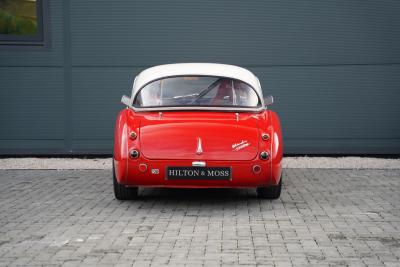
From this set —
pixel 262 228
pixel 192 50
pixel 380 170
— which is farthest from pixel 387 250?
pixel 192 50

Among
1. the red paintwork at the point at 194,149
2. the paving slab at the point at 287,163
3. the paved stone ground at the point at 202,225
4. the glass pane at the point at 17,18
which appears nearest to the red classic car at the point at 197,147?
the red paintwork at the point at 194,149

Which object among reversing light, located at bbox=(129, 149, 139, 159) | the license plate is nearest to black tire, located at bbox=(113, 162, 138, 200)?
reversing light, located at bbox=(129, 149, 139, 159)

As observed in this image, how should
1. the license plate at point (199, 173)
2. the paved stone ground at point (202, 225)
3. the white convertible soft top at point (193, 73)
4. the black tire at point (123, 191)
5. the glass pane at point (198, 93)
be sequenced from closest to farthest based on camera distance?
the paved stone ground at point (202, 225) < the license plate at point (199, 173) < the black tire at point (123, 191) < the glass pane at point (198, 93) < the white convertible soft top at point (193, 73)

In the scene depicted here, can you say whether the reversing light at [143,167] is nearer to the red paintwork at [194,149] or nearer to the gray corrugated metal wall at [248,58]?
the red paintwork at [194,149]

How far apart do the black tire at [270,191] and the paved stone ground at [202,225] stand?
0.29 ft

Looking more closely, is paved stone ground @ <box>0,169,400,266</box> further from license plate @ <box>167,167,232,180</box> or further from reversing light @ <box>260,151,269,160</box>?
reversing light @ <box>260,151,269,160</box>

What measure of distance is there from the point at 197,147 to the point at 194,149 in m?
0.04

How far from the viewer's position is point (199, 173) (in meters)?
7.59

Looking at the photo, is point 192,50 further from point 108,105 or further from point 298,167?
point 298,167

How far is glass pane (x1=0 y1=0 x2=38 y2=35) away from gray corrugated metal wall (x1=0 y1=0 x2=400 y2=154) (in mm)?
309

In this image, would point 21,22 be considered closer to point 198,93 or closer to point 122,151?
point 198,93

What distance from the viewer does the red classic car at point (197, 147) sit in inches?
299

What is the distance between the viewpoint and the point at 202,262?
5.43 meters

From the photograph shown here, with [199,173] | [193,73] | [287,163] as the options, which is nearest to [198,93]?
[193,73]
